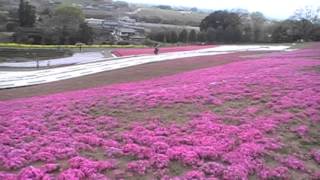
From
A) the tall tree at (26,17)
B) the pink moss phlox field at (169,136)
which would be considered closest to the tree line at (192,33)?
the tall tree at (26,17)

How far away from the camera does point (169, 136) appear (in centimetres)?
1112

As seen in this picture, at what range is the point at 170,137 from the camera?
11.0 meters

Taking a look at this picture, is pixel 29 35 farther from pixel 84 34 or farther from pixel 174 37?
pixel 174 37

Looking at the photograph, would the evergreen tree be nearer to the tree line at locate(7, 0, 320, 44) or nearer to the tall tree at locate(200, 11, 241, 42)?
the tree line at locate(7, 0, 320, 44)

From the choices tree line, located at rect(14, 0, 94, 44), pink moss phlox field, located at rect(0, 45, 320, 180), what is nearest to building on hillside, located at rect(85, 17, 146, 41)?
tree line, located at rect(14, 0, 94, 44)

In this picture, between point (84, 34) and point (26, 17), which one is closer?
point (84, 34)

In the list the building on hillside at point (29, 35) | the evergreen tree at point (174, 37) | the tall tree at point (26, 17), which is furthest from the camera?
the evergreen tree at point (174, 37)

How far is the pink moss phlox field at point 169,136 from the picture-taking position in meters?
9.09

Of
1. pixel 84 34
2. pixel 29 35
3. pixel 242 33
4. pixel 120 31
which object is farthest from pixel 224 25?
pixel 29 35

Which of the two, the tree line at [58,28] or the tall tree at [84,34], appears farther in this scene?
the tall tree at [84,34]

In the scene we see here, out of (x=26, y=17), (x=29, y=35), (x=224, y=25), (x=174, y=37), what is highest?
(x=26, y=17)

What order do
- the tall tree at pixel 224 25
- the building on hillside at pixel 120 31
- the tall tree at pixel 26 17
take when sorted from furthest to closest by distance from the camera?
the building on hillside at pixel 120 31
the tall tree at pixel 224 25
the tall tree at pixel 26 17

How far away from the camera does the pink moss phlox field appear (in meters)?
9.09

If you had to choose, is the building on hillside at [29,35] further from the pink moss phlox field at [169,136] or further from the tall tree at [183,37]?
the pink moss phlox field at [169,136]
